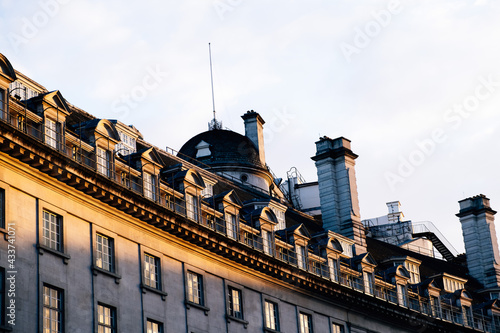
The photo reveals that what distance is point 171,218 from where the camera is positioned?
50.1 metres

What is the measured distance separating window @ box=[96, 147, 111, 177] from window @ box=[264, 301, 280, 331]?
1417 cm

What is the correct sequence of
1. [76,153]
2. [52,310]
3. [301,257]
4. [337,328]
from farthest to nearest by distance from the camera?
[337,328] < [301,257] < [76,153] < [52,310]

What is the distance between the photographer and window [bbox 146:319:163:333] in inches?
1878

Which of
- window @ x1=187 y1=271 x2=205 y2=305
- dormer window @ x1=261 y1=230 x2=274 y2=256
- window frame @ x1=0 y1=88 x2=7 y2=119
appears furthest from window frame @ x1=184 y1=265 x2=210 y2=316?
window frame @ x1=0 y1=88 x2=7 y2=119

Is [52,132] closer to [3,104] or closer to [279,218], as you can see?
[3,104]

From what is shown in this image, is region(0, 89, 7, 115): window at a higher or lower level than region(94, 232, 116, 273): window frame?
higher

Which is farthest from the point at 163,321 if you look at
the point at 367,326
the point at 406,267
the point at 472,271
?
the point at 472,271

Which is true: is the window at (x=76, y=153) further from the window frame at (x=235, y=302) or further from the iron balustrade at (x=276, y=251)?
the window frame at (x=235, y=302)

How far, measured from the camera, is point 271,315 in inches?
2265

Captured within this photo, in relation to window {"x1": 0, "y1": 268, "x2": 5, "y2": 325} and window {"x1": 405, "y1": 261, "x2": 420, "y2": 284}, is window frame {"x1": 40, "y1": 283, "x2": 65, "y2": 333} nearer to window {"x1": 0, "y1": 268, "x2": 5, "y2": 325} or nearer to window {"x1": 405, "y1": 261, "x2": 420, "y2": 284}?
window {"x1": 0, "y1": 268, "x2": 5, "y2": 325}

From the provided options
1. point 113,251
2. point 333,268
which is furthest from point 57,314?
point 333,268

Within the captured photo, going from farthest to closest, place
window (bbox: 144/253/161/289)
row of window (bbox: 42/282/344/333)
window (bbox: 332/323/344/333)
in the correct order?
1. window (bbox: 332/323/344/333)
2. window (bbox: 144/253/161/289)
3. row of window (bbox: 42/282/344/333)

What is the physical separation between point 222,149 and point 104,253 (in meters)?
42.3

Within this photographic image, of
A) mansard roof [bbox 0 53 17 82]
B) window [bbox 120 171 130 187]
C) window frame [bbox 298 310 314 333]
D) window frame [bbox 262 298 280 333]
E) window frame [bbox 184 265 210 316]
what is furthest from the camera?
window frame [bbox 298 310 314 333]
